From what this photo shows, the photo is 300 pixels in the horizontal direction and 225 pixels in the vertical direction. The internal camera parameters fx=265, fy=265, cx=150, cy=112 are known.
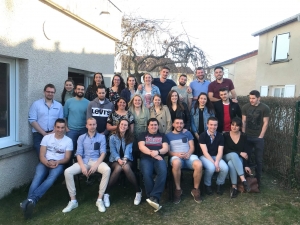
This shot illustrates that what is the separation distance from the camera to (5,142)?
432 centimetres

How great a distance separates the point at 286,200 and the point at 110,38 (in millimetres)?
6102

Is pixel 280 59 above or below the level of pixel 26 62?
above

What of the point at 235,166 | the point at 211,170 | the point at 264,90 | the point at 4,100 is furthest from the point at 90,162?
the point at 264,90

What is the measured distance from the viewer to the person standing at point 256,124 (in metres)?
4.59

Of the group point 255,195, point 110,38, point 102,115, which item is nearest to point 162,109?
point 102,115

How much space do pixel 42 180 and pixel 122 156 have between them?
122 cm

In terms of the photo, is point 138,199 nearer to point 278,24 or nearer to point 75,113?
point 75,113

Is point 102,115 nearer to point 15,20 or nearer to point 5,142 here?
point 5,142

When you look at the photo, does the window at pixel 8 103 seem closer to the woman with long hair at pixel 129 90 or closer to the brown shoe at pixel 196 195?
the woman with long hair at pixel 129 90

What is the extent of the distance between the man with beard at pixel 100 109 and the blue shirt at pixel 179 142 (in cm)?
113

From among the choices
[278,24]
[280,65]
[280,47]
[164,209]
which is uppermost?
[278,24]

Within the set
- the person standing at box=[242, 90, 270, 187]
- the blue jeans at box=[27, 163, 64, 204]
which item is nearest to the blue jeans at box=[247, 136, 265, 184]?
the person standing at box=[242, 90, 270, 187]

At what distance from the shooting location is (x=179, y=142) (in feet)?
14.3

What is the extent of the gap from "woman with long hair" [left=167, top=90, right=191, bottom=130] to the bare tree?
16.4 ft
